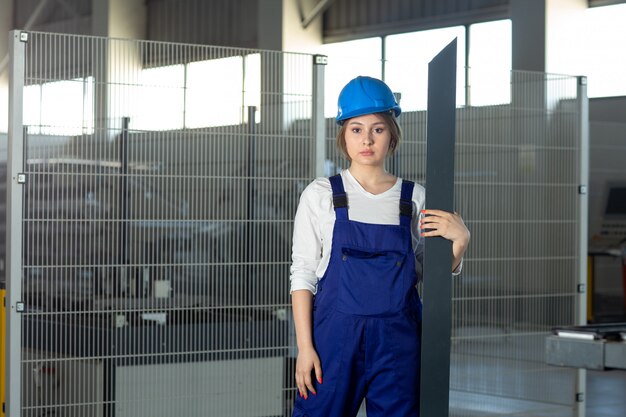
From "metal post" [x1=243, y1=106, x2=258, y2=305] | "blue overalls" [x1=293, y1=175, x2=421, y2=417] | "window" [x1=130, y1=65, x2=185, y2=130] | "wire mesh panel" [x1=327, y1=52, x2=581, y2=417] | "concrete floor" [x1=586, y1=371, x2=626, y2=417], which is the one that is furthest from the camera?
"concrete floor" [x1=586, y1=371, x2=626, y2=417]

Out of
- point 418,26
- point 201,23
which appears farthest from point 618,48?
point 201,23

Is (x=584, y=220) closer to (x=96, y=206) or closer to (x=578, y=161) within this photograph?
(x=578, y=161)

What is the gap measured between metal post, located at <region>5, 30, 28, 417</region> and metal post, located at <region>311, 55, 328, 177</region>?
1.31 m

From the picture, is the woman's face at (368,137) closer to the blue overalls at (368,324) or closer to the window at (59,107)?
the blue overalls at (368,324)

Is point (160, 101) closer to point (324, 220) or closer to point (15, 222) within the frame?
point (15, 222)

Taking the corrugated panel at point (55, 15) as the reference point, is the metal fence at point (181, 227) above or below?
below

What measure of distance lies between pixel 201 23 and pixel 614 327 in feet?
43.4

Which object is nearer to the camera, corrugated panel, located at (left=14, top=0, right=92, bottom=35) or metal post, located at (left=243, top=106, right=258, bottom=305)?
metal post, located at (left=243, top=106, right=258, bottom=305)

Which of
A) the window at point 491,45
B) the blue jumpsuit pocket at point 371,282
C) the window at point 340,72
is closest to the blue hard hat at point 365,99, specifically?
the blue jumpsuit pocket at point 371,282

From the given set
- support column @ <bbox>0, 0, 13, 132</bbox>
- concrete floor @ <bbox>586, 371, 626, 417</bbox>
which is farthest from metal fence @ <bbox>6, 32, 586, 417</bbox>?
support column @ <bbox>0, 0, 13, 132</bbox>

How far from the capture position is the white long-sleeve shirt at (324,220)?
2318mm

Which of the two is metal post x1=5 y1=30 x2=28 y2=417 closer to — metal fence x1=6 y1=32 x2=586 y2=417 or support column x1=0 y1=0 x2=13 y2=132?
metal fence x1=6 y1=32 x2=586 y2=417

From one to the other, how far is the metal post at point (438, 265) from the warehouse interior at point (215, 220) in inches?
105

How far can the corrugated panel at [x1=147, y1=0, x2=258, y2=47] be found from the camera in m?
14.3
